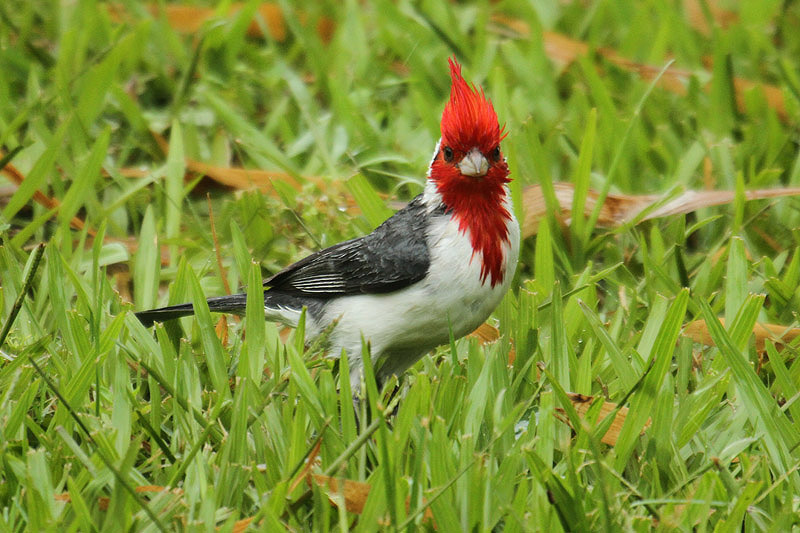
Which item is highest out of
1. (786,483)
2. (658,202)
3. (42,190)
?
(42,190)

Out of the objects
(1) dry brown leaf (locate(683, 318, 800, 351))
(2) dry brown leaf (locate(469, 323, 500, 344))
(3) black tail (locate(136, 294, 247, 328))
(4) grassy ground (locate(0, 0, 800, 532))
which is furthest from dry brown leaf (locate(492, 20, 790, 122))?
(3) black tail (locate(136, 294, 247, 328))

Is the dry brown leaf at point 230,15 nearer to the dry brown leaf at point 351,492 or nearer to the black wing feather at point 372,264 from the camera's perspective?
the black wing feather at point 372,264

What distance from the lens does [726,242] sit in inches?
168

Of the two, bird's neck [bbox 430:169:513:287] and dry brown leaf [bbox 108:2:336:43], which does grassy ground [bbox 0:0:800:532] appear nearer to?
dry brown leaf [bbox 108:2:336:43]

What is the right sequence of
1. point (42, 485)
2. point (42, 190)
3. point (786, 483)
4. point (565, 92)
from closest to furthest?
point (42, 485)
point (786, 483)
point (42, 190)
point (565, 92)

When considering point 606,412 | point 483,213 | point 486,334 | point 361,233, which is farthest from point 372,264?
point 361,233

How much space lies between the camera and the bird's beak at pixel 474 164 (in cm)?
318

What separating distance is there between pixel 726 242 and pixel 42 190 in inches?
109

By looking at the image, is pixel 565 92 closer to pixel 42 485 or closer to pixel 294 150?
pixel 294 150

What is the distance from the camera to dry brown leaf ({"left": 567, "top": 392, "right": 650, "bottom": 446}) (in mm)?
2908

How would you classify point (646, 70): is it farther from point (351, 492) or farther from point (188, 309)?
point (351, 492)

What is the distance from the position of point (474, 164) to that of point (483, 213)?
153mm

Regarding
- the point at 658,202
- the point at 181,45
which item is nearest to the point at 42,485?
the point at 658,202

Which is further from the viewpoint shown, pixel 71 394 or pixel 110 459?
pixel 71 394
